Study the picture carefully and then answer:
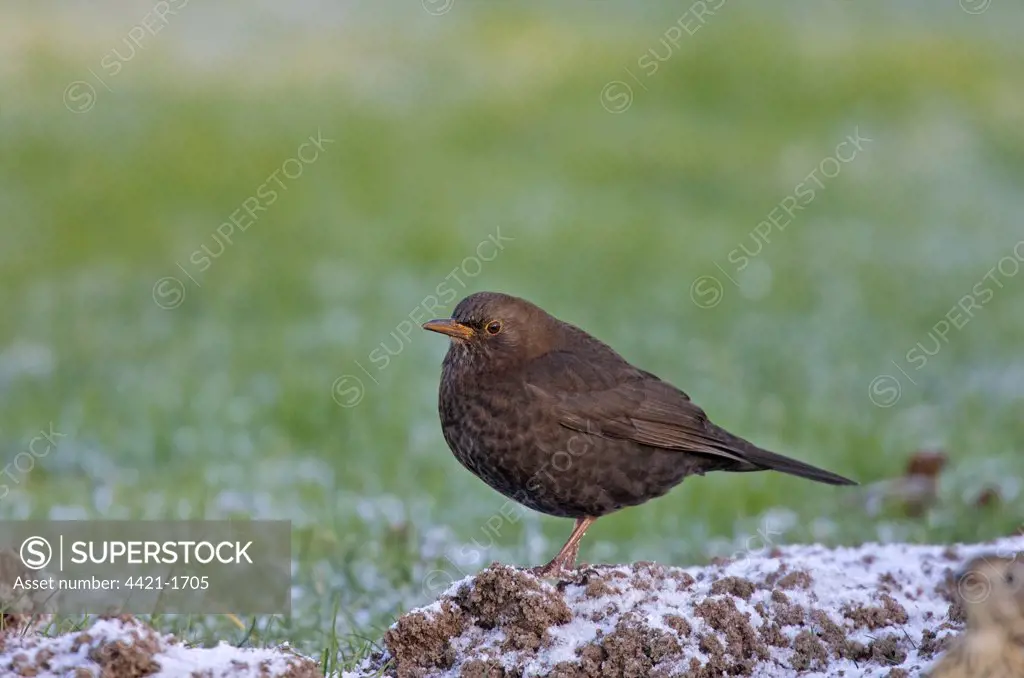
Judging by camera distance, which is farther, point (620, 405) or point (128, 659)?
point (620, 405)

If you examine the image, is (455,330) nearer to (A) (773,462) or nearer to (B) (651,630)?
(A) (773,462)

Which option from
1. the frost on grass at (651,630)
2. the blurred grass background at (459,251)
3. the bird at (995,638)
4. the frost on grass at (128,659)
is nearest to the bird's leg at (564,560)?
the frost on grass at (651,630)

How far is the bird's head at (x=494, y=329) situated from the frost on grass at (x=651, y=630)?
1081 mm

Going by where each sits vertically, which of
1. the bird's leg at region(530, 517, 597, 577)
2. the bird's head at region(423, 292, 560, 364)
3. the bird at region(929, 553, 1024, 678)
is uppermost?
the bird's head at region(423, 292, 560, 364)

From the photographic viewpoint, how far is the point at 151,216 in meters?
13.0

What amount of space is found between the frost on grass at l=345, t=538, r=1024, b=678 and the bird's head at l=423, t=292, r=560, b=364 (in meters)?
1.08

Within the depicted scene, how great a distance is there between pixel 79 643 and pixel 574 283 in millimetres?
8815

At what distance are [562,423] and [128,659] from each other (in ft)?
6.53

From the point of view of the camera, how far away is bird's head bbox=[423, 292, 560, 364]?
5.20 metres

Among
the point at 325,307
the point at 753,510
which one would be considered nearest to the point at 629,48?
the point at 325,307

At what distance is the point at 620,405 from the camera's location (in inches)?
208

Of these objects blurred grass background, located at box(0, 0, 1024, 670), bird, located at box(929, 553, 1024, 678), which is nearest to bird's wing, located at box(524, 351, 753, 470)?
blurred grass background, located at box(0, 0, 1024, 670)

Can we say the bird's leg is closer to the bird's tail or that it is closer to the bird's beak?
the bird's tail

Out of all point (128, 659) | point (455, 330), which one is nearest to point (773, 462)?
point (455, 330)
